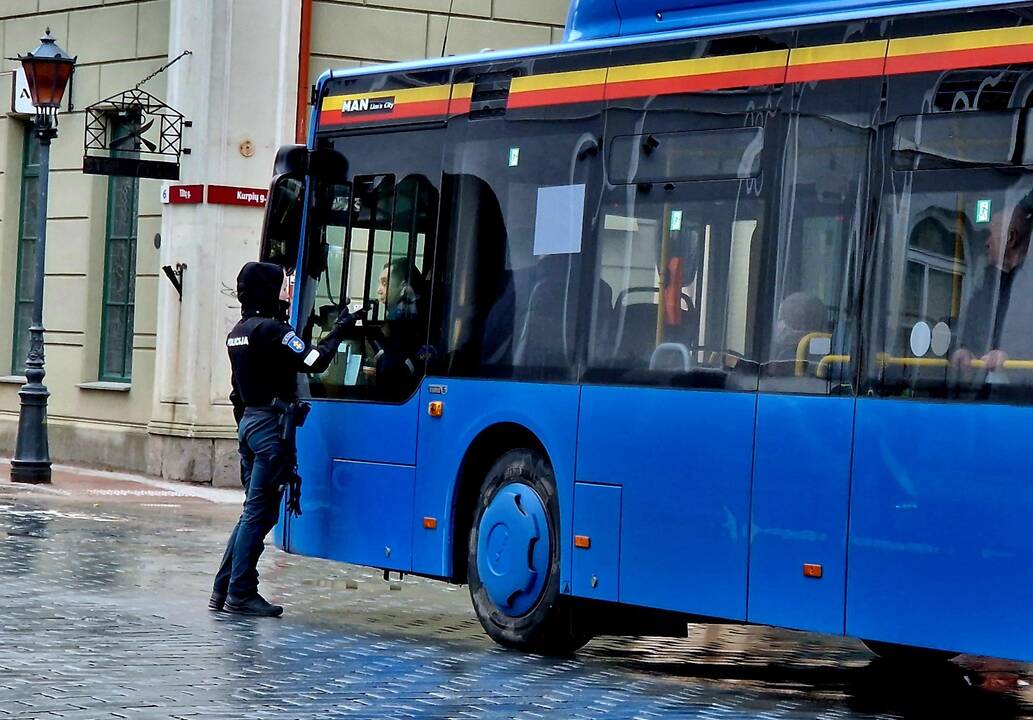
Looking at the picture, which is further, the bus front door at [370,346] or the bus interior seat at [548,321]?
the bus front door at [370,346]

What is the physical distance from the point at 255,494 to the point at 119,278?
12155mm

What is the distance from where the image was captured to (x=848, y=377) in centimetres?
832

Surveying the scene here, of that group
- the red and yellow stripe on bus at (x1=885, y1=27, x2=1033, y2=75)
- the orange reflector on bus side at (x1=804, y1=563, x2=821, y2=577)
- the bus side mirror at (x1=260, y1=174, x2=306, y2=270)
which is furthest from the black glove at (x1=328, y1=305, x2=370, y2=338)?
the red and yellow stripe on bus at (x1=885, y1=27, x2=1033, y2=75)

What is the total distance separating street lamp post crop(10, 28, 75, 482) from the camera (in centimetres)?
2059

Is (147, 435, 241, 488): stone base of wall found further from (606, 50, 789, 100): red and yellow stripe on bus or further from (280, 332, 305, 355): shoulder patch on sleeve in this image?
(606, 50, 789, 100): red and yellow stripe on bus

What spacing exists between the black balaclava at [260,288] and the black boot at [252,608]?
1571 millimetres

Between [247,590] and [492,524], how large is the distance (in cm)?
173

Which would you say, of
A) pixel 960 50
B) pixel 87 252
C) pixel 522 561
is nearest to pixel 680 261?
pixel 960 50

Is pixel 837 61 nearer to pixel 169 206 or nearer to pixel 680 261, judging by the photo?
pixel 680 261

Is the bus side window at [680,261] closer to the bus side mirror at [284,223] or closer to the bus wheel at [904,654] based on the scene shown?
the bus wheel at [904,654]

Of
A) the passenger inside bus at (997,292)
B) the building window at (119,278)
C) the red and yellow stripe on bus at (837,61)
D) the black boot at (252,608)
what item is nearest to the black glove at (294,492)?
the black boot at (252,608)

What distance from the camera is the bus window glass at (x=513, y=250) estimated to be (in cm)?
987

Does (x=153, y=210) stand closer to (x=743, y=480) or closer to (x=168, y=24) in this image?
(x=168, y=24)

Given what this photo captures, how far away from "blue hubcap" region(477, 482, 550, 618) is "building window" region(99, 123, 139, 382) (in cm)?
1297
